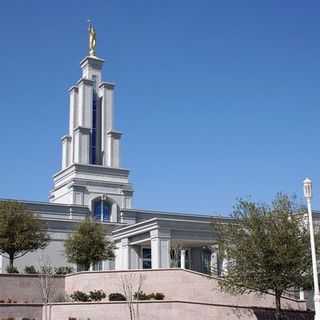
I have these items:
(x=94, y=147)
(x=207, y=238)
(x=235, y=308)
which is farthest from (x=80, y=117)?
(x=235, y=308)

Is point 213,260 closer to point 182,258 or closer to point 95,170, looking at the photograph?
point 182,258

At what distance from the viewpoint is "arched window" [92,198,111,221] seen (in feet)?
181

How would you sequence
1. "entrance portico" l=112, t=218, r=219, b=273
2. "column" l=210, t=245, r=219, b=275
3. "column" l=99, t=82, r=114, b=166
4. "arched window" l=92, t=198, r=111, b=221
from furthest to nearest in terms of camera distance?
"column" l=99, t=82, r=114, b=166
"arched window" l=92, t=198, r=111, b=221
"column" l=210, t=245, r=219, b=275
"entrance portico" l=112, t=218, r=219, b=273

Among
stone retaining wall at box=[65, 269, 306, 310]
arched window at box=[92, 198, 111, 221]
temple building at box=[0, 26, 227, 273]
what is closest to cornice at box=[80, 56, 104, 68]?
temple building at box=[0, 26, 227, 273]

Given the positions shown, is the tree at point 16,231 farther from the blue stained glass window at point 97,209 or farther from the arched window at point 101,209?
the arched window at point 101,209

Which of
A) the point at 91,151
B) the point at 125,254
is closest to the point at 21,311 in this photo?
the point at 125,254

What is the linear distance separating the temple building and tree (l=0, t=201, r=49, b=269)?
932 centimetres

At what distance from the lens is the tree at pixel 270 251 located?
26234 mm

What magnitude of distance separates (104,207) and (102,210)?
35 centimetres

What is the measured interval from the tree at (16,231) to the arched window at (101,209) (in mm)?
18069

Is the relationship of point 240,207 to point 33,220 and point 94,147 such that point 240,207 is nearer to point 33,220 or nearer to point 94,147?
point 33,220

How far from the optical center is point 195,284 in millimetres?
30188

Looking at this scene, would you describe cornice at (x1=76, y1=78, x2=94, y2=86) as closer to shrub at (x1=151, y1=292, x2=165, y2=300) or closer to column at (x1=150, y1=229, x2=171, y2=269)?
column at (x1=150, y1=229, x2=171, y2=269)

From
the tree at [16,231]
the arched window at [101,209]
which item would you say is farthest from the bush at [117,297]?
the arched window at [101,209]
